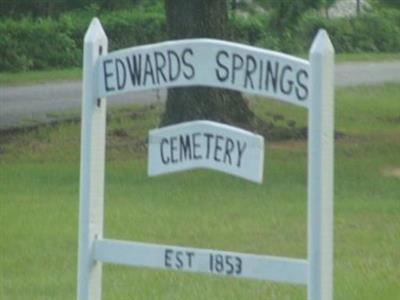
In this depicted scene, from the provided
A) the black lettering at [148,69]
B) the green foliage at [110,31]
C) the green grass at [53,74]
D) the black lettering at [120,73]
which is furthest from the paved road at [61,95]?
the black lettering at [148,69]

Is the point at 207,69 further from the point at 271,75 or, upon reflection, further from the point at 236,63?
the point at 271,75

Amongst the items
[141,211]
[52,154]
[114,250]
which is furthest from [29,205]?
[114,250]

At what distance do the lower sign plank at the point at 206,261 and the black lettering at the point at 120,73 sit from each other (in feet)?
2.71

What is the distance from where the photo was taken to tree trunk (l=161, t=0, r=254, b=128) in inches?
802

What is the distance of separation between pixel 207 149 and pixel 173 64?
0.50m

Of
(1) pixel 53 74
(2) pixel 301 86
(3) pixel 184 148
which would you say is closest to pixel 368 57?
(1) pixel 53 74

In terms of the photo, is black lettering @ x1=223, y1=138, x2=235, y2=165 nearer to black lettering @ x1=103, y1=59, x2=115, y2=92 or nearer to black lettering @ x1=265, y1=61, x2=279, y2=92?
black lettering @ x1=265, y1=61, x2=279, y2=92

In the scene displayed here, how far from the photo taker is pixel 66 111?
27094 millimetres

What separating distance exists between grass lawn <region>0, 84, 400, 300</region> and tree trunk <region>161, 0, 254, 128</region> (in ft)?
2.45

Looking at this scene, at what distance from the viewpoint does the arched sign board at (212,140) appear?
6.65 meters

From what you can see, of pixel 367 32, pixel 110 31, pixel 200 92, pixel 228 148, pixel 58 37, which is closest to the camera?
pixel 228 148

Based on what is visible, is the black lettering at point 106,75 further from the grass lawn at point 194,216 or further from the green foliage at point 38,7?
the green foliage at point 38,7

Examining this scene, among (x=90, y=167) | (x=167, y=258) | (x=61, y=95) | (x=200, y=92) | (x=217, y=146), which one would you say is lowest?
(x=61, y=95)

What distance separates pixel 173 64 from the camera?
23.4ft
